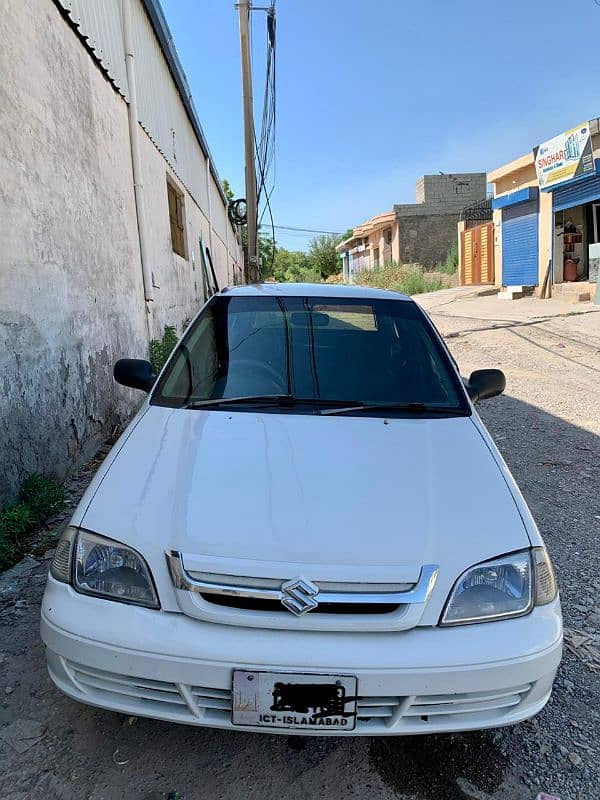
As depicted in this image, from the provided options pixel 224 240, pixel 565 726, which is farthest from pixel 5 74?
pixel 224 240

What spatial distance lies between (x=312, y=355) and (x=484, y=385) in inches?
35.8

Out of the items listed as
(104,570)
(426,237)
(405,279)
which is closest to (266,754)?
(104,570)

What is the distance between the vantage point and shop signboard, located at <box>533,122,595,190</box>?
1424cm

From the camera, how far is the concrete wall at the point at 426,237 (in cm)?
3042

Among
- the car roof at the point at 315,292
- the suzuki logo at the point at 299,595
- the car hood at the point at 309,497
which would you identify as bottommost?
the suzuki logo at the point at 299,595

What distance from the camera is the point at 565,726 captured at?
2014 mm

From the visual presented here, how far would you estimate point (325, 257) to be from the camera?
179 ft

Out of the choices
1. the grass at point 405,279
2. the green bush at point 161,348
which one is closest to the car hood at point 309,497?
the green bush at point 161,348

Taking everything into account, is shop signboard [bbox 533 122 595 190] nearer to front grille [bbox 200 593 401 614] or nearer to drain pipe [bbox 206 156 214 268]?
drain pipe [bbox 206 156 214 268]

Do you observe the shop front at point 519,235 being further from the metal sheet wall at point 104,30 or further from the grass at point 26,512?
the grass at point 26,512

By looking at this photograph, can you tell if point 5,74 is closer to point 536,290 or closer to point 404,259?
point 536,290

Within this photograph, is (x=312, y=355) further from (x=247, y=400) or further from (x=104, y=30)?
(x=104, y=30)

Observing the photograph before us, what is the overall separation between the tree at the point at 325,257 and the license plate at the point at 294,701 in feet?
172

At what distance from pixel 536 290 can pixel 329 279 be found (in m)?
34.8
